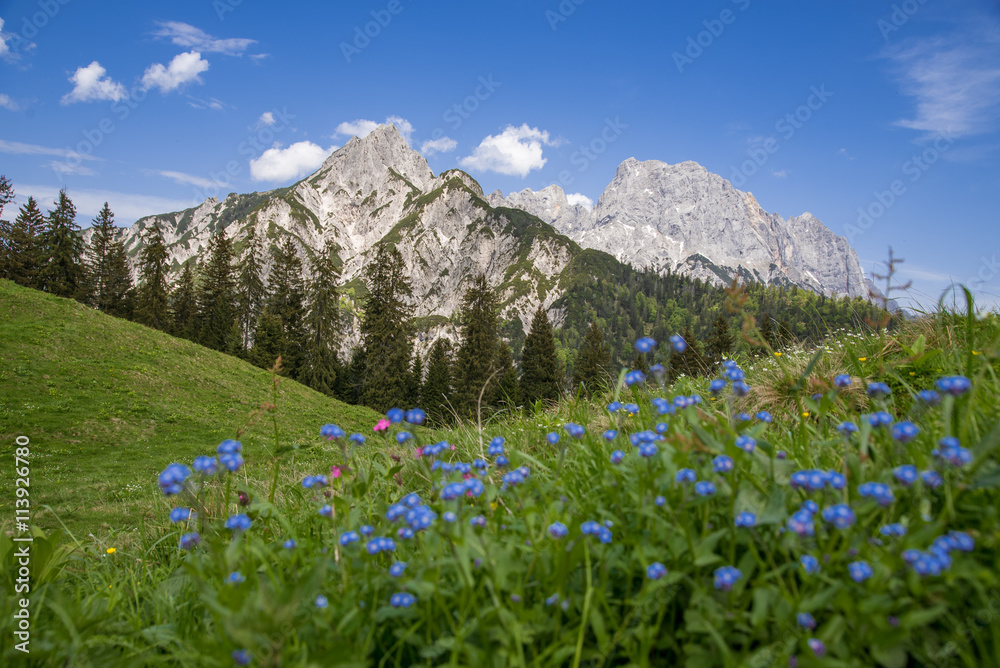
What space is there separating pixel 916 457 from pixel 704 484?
108 centimetres

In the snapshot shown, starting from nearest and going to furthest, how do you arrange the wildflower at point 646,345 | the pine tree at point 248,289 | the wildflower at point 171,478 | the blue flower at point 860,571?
1. the blue flower at point 860,571
2. the wildflower at point 171,478
3. the wildflower at point 646,345
4. the pine tree at point 248,289

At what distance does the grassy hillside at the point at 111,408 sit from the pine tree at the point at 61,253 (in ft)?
112

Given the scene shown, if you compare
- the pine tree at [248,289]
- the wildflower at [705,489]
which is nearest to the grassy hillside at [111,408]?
the wildflower at [705,489]

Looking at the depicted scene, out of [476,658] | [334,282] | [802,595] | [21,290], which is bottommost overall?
[476,658]

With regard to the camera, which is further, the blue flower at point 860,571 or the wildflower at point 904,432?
the wildflower at point 904,432

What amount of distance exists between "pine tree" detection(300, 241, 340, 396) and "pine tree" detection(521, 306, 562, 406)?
21.5 meters

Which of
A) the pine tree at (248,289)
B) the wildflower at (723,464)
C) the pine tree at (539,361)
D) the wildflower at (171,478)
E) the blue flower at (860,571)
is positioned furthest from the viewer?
the pine tree at (248,289)

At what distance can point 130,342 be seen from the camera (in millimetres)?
25406

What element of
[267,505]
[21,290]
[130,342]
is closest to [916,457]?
[267,505]

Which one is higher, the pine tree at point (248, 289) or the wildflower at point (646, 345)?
the pine tree at point (248, 289)

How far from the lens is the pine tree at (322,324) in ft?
167

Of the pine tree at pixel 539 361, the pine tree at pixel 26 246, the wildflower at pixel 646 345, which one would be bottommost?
the pine tree at pixel 539 361

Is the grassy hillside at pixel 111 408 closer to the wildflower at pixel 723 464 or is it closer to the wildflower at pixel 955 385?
the wildflower at pixel 723 464

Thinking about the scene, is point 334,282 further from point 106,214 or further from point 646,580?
point 646,580
